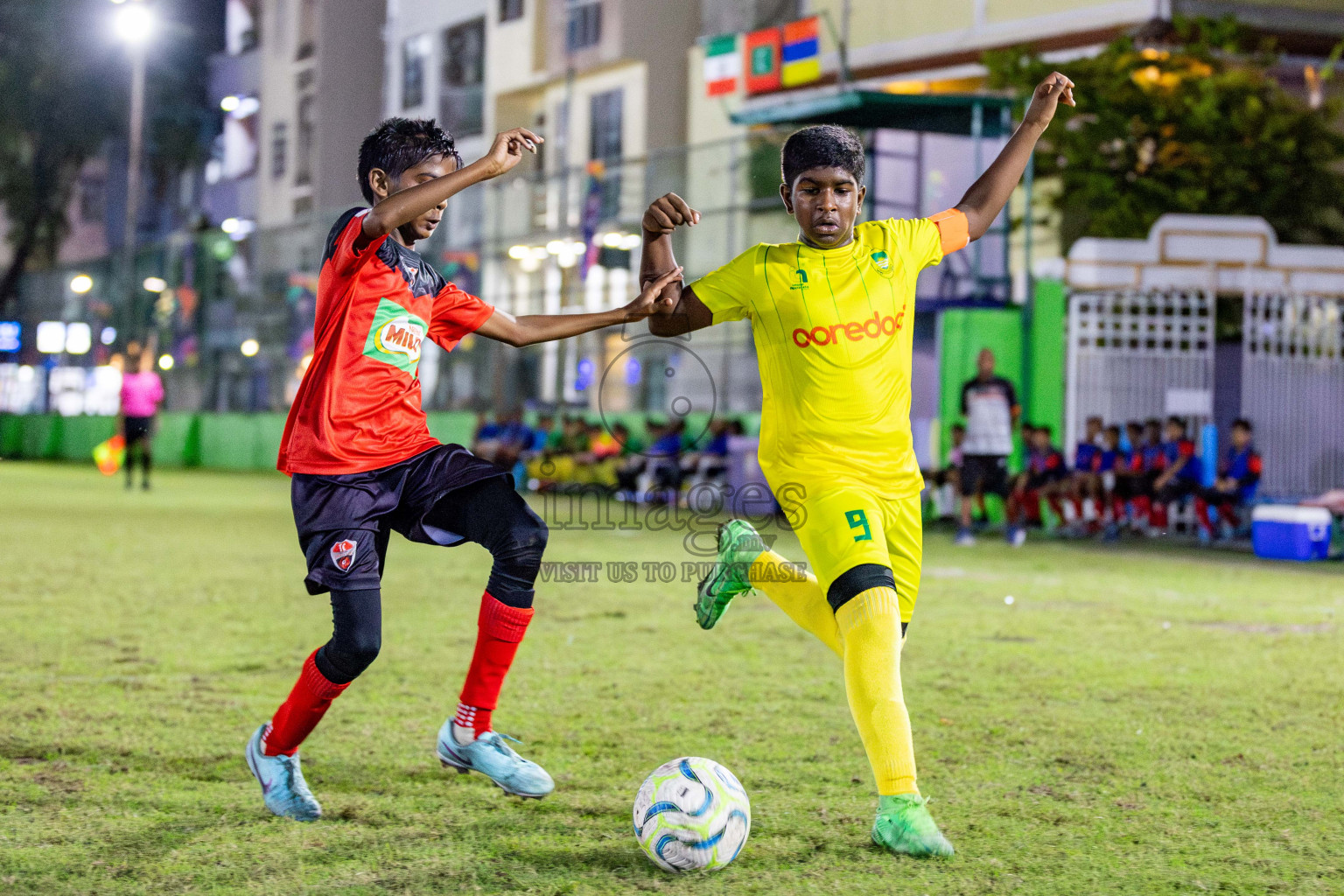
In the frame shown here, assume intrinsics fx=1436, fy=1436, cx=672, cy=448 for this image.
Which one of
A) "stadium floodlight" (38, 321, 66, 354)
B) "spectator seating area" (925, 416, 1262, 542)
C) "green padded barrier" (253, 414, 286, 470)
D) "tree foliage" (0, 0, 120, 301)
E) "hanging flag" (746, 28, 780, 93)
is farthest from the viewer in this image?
"tree foliage" (0, 0, 120, 301)

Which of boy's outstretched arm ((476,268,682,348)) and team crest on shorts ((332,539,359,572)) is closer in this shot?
team crest on shorts ((332,539,359,572))

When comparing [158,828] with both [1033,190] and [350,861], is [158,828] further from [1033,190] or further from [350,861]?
[1033,190]

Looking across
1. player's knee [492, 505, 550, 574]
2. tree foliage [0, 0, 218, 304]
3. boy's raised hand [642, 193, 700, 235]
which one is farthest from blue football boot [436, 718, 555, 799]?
tree foliage [0, 0, 218, 304]

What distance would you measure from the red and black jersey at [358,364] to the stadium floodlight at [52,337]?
122 feet

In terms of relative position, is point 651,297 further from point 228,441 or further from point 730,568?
point 228,441

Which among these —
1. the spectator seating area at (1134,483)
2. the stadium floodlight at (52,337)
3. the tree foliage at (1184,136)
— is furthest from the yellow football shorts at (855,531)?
the stadium floodlight at (52,337)

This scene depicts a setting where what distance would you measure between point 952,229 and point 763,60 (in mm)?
18753

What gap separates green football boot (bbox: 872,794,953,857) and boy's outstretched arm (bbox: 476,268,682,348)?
158 centimetres

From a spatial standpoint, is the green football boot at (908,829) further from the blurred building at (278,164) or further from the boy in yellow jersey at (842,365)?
the blurred building at (278,164)

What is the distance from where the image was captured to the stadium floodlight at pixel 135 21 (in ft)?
106

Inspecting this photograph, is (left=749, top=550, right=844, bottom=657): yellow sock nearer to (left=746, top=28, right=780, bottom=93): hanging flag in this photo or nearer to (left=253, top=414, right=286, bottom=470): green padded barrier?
(left=746, top=28, right=780, bottom=93): hanging flag

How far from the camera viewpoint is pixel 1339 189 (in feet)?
61.7

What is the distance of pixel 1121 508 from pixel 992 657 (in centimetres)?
887

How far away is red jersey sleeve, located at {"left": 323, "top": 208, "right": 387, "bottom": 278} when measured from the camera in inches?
154
